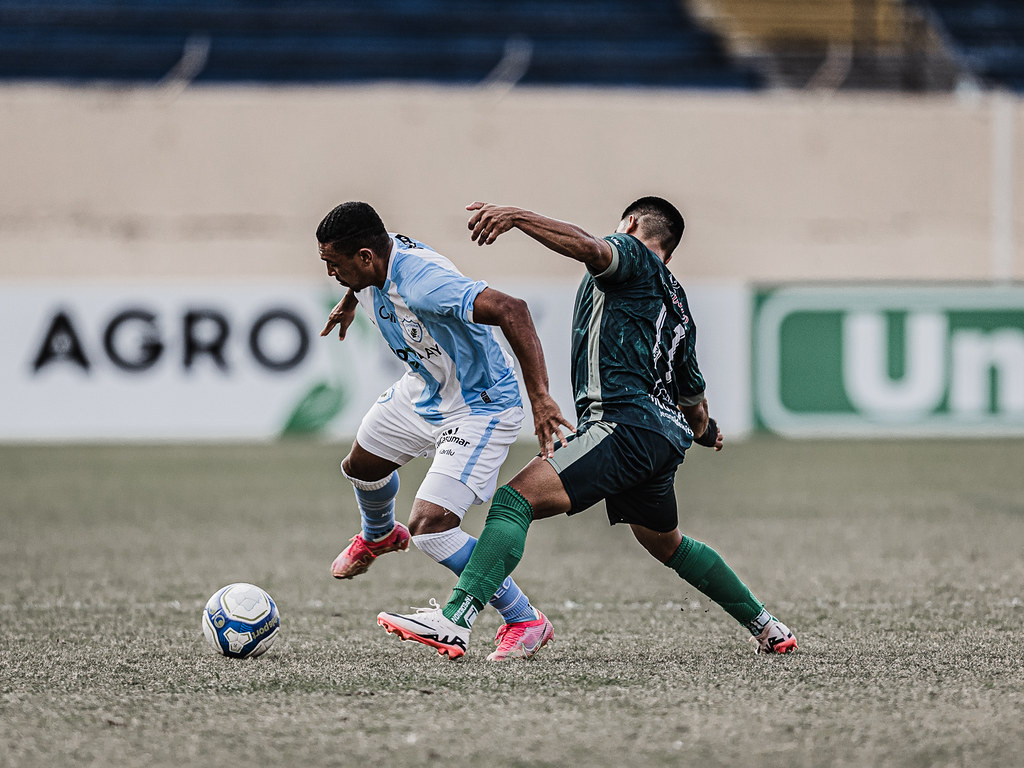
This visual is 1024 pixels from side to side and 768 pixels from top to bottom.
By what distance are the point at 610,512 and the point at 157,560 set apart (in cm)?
343

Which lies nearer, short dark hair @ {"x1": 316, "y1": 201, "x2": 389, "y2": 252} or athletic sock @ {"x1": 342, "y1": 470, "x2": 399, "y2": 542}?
short dark hair @ {"x1": 316, "y1": 201, "x2": 389, "y2": 252}

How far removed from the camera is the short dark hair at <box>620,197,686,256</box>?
4871 millimetres

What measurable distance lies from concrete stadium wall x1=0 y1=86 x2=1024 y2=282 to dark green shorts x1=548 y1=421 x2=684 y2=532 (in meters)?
12.5

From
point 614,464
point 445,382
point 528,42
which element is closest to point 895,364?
point 528,42

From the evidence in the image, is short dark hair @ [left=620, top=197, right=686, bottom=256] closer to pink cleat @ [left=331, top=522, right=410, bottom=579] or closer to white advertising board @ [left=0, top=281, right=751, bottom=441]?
pink cleat @ [left=331, top=522, right=410, bottom=579]

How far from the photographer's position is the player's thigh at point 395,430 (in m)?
5.36

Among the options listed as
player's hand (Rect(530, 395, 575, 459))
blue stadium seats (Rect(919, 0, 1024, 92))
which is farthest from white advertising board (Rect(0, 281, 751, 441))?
player's hand (Rect(530, 395, 575, 459))

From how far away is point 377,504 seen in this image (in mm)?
5562

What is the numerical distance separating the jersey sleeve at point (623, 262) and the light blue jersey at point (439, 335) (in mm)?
446

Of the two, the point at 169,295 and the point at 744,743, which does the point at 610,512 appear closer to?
the point at 744,743

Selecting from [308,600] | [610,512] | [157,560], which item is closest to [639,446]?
[610,512]

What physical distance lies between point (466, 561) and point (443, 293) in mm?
958

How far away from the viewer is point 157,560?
295 inches

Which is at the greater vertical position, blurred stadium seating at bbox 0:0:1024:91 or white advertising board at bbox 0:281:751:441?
blurred stadium seating at bbox 0:0:1024:91
